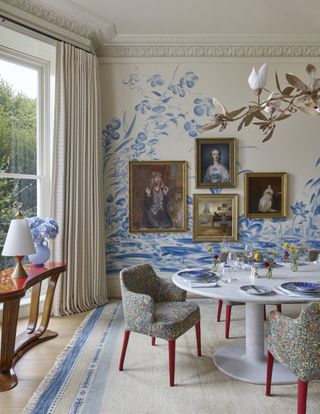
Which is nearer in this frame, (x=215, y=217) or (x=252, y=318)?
(x=252, y=318)

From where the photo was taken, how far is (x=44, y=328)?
3.77 meters

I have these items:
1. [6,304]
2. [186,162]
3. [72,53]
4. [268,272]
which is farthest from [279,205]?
[6,304]

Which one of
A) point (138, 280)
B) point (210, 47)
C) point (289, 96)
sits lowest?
point (138, 280)

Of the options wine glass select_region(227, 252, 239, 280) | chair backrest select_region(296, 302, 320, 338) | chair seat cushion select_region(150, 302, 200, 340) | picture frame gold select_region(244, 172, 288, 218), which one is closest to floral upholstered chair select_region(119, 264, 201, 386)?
chair seat cushion select_region(150, 302, 200, 340)

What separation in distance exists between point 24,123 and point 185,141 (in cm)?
229

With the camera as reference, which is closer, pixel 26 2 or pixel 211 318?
pixel 26 2

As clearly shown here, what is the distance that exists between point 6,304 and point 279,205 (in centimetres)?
402

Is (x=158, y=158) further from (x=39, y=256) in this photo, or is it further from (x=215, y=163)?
(x=39, y=256)

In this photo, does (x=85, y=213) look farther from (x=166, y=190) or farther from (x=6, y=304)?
(x=6, y=304)

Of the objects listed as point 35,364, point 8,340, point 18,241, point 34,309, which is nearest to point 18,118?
point 18,241

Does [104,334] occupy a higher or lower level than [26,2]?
lower

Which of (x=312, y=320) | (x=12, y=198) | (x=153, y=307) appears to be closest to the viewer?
(x=312, y=320)

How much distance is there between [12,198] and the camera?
4.49 m

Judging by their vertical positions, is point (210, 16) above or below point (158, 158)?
above
